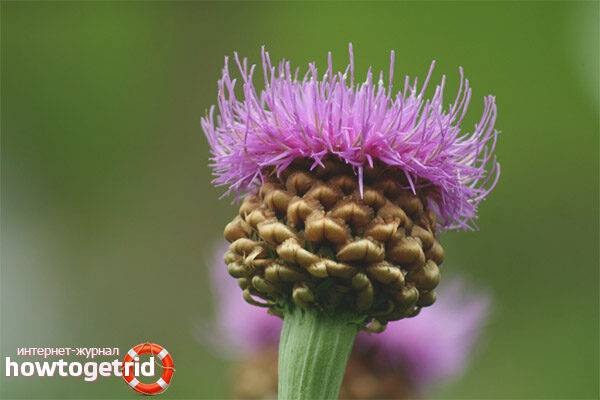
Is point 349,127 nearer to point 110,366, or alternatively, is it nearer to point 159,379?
point 159,379

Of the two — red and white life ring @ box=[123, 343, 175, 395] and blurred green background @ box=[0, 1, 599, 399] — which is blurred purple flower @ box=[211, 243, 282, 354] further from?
blurred green background @ box=[0, 1, 599, 399]

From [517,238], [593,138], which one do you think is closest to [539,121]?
[593,138]

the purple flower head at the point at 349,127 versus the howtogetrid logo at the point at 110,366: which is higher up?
the purple flower head at the point at 349,127

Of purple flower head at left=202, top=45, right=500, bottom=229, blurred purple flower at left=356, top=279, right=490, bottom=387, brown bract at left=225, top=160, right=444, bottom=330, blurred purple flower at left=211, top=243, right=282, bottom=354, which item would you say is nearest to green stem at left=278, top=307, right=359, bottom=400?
brown bract at left=225, top=160, right=444, bottom=330

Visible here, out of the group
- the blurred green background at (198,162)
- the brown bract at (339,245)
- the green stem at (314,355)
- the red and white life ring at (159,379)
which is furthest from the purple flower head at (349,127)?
the blurred green background at (198,162)

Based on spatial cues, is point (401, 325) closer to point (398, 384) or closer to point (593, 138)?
point (398, 384)

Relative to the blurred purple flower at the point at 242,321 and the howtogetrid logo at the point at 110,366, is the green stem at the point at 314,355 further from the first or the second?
the blurred purple flower at the point at 242,321

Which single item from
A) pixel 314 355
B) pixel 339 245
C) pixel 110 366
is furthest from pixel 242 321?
pixel 339 245
